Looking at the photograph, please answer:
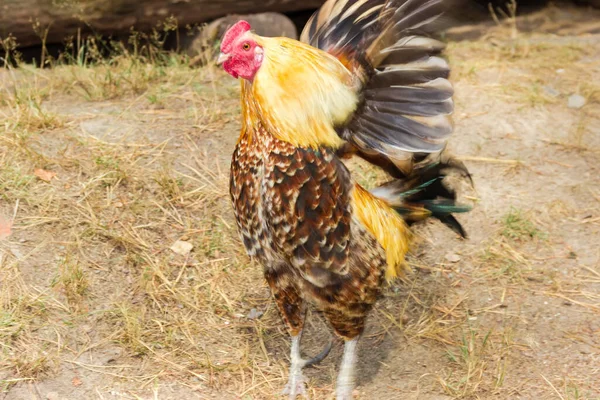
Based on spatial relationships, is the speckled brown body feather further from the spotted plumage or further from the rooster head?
the rooster head

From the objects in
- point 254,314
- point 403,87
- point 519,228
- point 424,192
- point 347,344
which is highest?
point 403,87

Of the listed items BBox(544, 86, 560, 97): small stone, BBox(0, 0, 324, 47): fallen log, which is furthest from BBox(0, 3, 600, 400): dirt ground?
BBox(0, 0, 324, 47): fallen log

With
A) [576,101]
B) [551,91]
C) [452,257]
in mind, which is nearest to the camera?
[452,257]

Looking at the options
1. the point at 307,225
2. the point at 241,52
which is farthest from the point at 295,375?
the point at 241,52

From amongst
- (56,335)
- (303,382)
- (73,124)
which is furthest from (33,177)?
(303,382)

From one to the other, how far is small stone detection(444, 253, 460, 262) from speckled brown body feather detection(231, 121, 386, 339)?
1.27 m

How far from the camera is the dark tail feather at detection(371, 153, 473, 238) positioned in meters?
3.46

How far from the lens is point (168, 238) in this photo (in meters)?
4.36

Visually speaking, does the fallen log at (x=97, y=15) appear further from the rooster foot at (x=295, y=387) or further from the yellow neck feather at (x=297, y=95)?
the rooster foot at (x=295, y=387)

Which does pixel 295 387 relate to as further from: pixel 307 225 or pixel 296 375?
pixel 307 225

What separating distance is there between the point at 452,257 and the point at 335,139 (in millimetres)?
1686

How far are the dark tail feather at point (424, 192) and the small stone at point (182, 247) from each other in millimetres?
1338

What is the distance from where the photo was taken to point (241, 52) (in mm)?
2896

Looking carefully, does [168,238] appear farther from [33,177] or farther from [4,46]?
[4,46]
